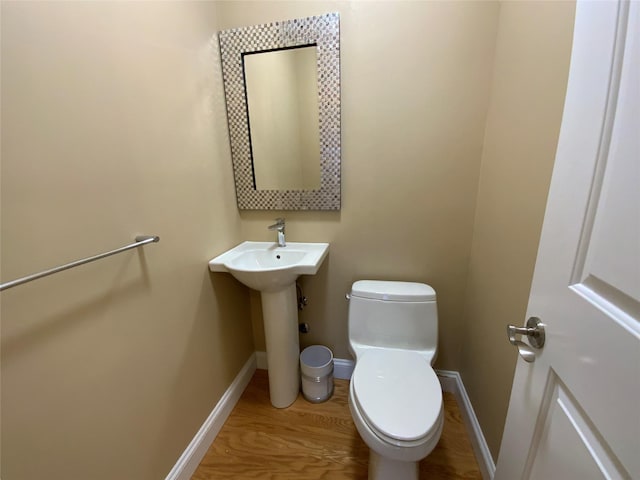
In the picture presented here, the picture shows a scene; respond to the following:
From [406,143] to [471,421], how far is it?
1403mm

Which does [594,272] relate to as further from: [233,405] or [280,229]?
[233,405]

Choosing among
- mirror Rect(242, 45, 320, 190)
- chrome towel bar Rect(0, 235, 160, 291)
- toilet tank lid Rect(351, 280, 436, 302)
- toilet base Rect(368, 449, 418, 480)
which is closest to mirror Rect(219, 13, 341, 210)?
mirror Rect(242, 45, 320, 190)

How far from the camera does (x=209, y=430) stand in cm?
140

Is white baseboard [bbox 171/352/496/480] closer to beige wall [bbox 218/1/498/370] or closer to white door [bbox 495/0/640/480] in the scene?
beige wall [bbox 218/1/498/370]

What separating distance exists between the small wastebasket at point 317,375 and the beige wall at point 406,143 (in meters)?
0.42

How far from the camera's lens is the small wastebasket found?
162 centimetres

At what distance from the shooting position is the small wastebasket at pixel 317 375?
1.62m

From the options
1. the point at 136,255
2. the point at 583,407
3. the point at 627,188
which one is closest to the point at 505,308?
the point at 583,407

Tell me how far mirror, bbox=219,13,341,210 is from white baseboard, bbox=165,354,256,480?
41.1 inches

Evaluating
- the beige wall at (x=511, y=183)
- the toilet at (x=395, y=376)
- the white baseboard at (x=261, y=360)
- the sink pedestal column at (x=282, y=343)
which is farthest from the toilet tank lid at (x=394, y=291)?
the white baseboard at (x=261, y=360)

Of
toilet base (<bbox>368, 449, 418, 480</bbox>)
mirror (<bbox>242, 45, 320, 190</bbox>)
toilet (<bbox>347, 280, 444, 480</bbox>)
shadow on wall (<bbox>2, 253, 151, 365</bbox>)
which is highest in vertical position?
mirror (<bbox>242, 45, 320, 190</bbox>)

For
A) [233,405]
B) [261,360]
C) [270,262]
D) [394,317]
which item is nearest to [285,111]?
[270,262]

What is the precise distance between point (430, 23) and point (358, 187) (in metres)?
0.78

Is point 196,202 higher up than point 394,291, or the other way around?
point 196,202
